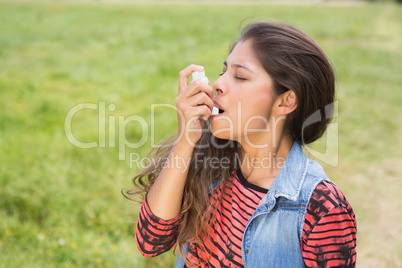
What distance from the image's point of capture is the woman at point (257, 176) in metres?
1.44

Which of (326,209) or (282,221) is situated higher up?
(326,209)

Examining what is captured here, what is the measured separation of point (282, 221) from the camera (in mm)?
1503

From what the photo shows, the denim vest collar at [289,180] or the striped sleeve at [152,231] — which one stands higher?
the denim vest collar at [289,180]

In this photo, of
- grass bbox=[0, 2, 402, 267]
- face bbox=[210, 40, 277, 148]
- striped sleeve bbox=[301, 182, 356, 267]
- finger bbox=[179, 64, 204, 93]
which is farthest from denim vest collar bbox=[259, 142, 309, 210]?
grass bbox=[0, 2, 402, 267]

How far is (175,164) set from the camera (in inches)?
64.7

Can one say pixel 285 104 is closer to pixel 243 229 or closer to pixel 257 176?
pixel 257 176

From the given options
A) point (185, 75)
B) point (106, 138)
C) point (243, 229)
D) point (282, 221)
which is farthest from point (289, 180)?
point (106, 138)

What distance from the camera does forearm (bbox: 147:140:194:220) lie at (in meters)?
1.64

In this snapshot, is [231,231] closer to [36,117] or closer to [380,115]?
[36,117]

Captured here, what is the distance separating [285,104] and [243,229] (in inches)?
22.3

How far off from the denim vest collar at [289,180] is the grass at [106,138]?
3.06 ft
